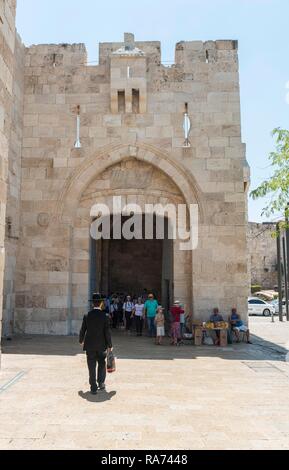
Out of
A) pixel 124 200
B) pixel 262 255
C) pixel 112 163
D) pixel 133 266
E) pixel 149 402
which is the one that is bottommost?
pixel 149 402

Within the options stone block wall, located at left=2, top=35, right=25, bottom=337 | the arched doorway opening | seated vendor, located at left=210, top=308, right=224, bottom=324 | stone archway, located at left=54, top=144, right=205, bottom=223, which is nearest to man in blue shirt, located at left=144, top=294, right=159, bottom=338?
seated vendor, located at left=210, top=308, right=224, bottom=324

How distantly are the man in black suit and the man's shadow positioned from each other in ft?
0.27

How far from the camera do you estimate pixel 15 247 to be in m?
10.9

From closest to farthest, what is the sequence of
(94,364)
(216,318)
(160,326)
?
(94,364) → (160,326) → (216,318)

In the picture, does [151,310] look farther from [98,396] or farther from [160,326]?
[98,396]

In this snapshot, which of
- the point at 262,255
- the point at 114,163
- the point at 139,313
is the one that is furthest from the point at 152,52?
the point at 262,255

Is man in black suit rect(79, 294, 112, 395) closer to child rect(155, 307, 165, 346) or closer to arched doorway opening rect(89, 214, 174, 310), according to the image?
child rect(155, 307, 165, 346)

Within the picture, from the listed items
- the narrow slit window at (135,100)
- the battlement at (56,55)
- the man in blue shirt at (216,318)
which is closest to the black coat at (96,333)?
the man in blue shirt at (216,318)

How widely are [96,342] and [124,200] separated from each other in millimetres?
6410

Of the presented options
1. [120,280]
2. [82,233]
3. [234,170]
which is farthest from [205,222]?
[120,280]

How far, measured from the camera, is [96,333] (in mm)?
5504

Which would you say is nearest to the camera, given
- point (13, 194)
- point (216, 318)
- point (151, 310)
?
point (216, 318)

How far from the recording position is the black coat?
5469 mm
